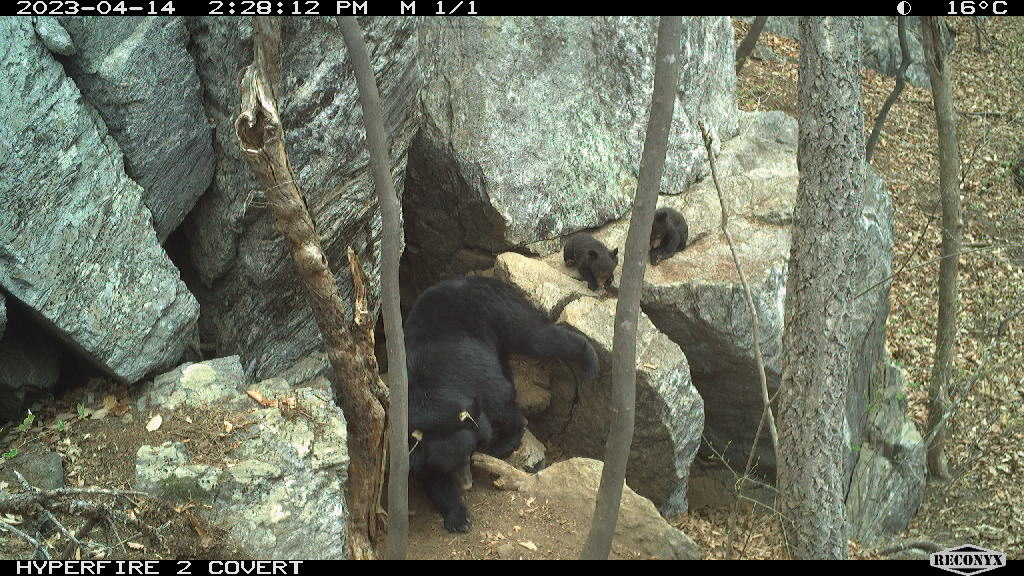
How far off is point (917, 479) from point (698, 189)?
15.8 feet

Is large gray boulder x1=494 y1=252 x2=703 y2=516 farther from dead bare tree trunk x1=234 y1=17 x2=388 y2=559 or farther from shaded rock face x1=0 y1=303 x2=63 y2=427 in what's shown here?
shaded rock face x1=0 y1=303 x2=63 y2=427

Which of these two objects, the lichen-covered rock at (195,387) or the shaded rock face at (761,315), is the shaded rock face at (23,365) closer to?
the lichen-covered rock at (195,387)

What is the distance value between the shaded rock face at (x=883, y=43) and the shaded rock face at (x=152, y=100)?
48.5 ft

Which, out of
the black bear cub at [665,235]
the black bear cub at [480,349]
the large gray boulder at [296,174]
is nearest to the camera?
the large gray boulder at [296,174]

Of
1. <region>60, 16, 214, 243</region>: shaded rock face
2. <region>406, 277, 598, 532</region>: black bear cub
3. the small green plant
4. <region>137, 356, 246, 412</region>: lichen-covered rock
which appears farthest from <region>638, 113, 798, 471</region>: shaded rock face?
the small green plant

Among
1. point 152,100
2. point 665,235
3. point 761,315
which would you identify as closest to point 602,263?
point 665,235

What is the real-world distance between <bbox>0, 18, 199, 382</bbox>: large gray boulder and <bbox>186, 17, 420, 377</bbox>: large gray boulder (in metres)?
0.85

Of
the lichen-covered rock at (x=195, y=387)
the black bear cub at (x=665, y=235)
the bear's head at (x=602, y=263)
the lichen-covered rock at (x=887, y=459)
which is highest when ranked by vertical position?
the black bear cub at (x=665, y=235)

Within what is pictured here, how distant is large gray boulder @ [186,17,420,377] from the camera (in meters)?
6.61

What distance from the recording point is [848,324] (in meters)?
5.50

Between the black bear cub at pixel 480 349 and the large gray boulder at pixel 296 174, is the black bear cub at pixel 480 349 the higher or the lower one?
the lower one

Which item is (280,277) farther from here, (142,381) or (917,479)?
(917,479)

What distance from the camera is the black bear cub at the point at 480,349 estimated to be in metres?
7.10

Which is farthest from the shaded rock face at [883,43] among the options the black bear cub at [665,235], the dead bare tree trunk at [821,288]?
the dead bare tree trunk at [821,288]
